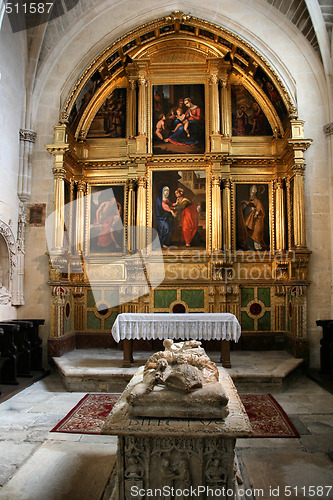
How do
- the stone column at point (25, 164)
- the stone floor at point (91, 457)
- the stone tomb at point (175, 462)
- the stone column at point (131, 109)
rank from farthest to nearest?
1. the stone column at point (131, 109)
2. the stone column at point (25, 164)
3. the stone floor at point (91, 457)
4. the stone tomb at point (175, 462)

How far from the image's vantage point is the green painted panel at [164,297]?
1015cm

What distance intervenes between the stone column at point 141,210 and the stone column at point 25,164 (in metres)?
2.64

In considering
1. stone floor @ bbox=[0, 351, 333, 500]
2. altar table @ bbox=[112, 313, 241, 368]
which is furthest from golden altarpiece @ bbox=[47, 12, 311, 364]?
stone floor @ bbox=[0, 351, 333, 500]

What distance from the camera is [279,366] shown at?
8.00 meters

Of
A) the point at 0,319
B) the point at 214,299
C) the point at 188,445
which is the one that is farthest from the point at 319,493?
the point at 0,319

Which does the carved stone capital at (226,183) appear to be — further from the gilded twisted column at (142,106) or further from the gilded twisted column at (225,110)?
the gilded twisted column at (142,106)

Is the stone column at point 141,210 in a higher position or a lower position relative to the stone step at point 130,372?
higher

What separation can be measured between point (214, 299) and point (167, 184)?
3144 mm

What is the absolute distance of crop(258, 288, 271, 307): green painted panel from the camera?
10125mm

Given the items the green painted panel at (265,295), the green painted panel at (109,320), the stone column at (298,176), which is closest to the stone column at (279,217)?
the stone column at (298,176)

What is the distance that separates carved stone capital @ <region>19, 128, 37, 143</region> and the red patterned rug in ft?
19.7

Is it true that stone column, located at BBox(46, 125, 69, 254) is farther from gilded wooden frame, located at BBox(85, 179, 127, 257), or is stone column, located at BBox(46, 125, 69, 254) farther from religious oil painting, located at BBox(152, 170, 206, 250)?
religious oil painting, located at BBox(152, 170, 206, 250)

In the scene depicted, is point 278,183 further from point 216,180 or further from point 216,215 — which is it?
point 216,215

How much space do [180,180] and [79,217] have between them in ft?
9.08
